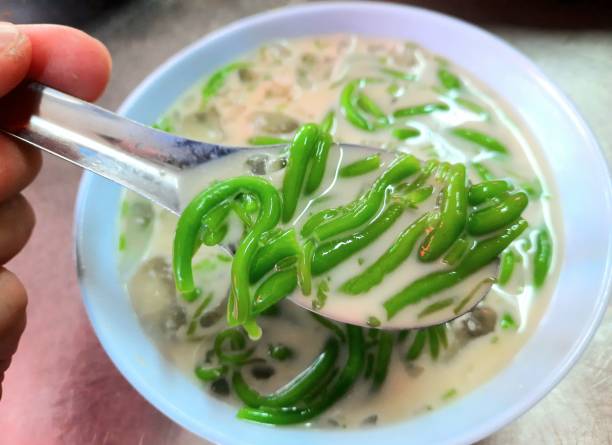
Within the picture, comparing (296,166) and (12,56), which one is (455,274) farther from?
(12,56)

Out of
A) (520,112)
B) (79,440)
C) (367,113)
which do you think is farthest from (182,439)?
(520,112)

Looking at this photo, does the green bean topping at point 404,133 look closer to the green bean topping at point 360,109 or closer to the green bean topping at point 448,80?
the green bean topping at point 360,109

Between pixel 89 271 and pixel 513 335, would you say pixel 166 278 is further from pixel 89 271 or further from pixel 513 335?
pixel 513 335

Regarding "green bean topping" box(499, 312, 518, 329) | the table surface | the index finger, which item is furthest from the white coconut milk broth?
the index finger

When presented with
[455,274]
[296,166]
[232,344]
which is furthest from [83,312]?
[455,274]

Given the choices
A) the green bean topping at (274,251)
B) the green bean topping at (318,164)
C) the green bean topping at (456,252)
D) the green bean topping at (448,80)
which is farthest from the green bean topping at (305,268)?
the green bean topping at (448,80)

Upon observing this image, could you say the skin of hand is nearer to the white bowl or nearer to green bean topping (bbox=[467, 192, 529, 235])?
the white bowl
